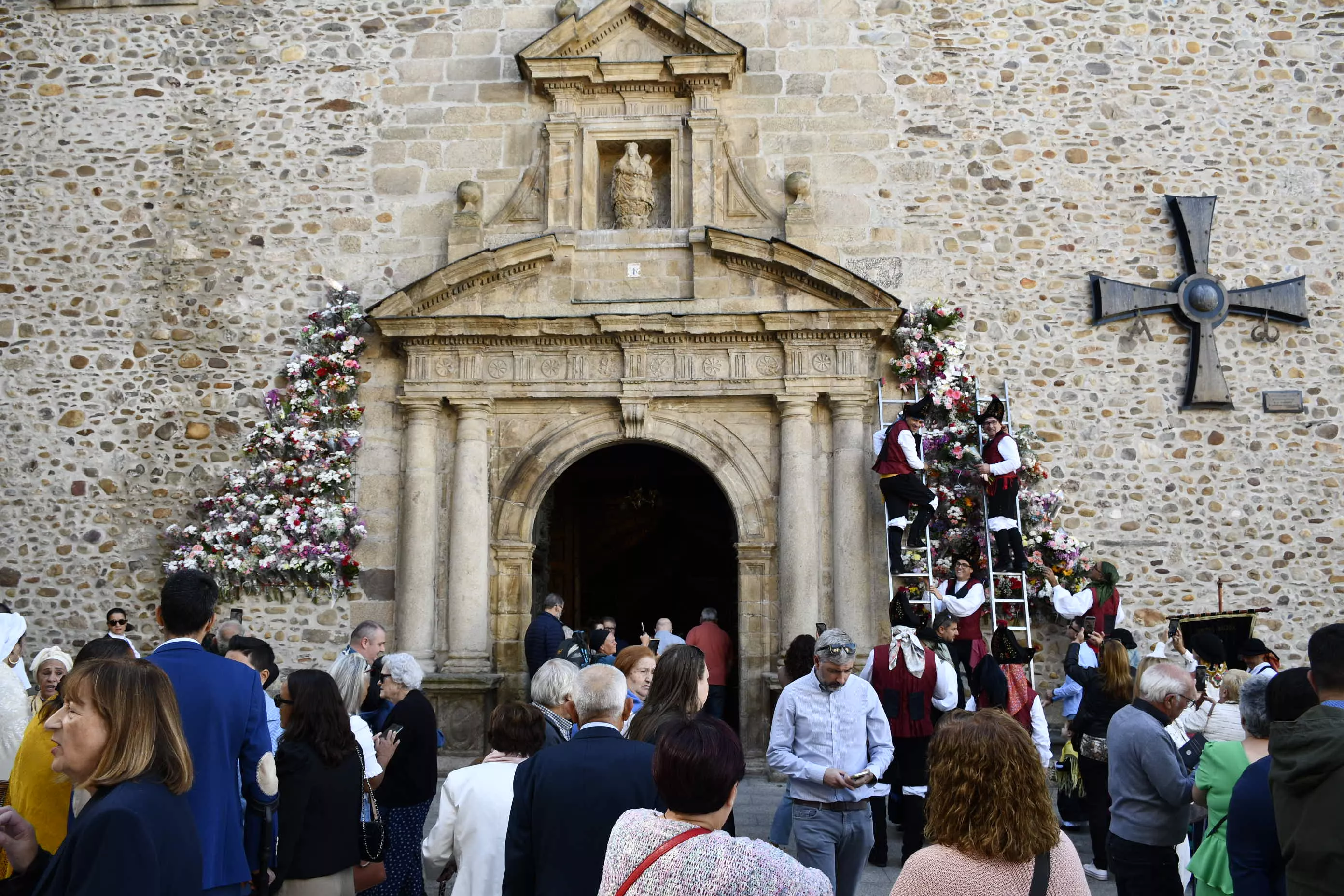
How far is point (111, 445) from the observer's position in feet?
34.4

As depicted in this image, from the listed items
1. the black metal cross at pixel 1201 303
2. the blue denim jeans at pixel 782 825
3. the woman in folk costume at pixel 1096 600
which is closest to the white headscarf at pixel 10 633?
the blue denim jeans at pixel 782 825

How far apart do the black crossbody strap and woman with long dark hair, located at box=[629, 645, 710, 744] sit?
178cm

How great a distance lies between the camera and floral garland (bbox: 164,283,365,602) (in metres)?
10.0

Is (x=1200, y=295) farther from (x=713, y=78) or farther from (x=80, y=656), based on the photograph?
(x=80, y=656)

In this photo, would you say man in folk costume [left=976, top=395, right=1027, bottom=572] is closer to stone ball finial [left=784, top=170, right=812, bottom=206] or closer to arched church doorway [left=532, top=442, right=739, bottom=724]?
stone ball finial [left=784, top=170, right=812, bottom=206]

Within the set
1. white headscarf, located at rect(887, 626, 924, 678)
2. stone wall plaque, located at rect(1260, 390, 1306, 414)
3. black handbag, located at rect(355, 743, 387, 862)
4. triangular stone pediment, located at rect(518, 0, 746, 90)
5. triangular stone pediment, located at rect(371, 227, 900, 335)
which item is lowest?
black handbag, located at rect(355, 743, 387, 862)

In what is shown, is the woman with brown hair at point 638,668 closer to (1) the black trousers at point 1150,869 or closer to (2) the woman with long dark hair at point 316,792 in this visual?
(2) the woman with long dark hair at point 316,792

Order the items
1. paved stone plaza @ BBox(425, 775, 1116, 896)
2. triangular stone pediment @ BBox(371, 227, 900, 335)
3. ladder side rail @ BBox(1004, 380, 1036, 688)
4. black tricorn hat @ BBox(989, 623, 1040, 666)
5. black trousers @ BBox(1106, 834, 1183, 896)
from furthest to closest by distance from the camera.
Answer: triangular stone pediment @ BBox(371, 227, 900, 335) → ladder side rail @ BBox(1004, 380, 1036, 688) → black tricorn hat @ BBox(989, 623, 1040, 666) → paved stone plaza @ BBox(425, 775, 1116, 896) → black trousers @ BBox(1106, 834, 1183, 896)

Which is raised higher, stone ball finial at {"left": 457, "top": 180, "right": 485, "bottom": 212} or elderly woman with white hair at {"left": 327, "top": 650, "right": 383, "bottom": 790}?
stone ball finial at {"left": 457, "top": 180, "right": 485, "bottom": 212}

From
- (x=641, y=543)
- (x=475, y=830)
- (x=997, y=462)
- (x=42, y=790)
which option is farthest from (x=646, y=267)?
(x=42, y=790)

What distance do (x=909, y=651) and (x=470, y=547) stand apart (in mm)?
4549

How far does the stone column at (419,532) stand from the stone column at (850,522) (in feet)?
11.5

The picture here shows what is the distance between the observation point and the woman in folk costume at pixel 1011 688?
659 centimetres

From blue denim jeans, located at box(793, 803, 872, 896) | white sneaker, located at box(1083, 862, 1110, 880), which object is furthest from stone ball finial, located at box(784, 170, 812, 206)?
blue denim jeans, located at box(793, 803, 872, 896)
